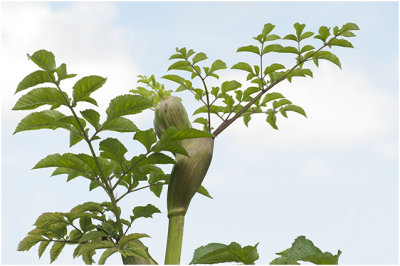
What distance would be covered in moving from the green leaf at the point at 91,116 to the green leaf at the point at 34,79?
0.44 ft

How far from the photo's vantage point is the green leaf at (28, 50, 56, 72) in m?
1.17

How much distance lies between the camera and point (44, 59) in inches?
46.5

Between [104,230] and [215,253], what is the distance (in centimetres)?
54

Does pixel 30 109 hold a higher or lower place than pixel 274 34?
lower

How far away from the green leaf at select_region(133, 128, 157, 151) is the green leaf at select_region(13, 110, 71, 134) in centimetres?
20

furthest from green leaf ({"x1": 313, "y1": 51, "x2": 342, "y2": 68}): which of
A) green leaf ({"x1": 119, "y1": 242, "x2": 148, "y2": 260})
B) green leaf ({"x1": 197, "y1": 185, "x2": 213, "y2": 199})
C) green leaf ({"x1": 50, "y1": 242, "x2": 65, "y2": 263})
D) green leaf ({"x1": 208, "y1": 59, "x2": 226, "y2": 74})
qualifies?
green leaf ({"x1": 50, "y1": 242, "x2": 65, "y2": 263})

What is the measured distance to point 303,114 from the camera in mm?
1777

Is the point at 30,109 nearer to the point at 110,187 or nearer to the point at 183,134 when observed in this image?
the point at 110,187

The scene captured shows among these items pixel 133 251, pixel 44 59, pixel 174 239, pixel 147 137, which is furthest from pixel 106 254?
pixel 44 59

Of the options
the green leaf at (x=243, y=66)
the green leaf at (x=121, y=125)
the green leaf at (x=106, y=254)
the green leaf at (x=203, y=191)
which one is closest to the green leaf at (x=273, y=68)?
the green leaf at (x=243, y=66)

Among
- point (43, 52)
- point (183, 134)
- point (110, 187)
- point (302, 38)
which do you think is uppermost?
point (302, 38)

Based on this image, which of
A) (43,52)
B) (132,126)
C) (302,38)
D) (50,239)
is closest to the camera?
(43,52)

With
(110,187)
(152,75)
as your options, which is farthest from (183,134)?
(152,75)

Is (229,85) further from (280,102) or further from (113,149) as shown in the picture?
(113,149)
